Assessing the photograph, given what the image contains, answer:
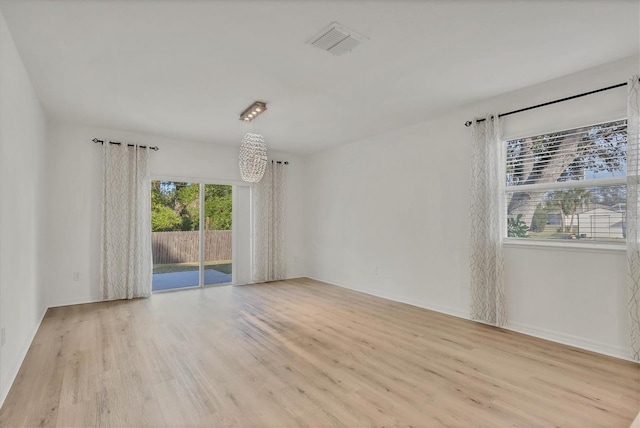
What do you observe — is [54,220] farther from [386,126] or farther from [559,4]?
[559,4]

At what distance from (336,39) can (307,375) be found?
8.50 feet

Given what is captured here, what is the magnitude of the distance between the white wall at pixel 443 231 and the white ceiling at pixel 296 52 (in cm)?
39

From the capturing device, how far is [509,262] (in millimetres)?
3582

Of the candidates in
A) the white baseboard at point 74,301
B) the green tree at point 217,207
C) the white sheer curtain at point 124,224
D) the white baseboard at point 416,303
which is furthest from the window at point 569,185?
the white baseboard at point 74,301

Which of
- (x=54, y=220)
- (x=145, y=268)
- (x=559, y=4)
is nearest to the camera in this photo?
(x=559, y=4)

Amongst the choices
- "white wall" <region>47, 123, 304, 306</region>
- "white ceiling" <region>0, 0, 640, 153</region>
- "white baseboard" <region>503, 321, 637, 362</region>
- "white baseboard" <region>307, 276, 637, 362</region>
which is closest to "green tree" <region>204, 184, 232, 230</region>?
"white wall" <region>47, 123, 304, 306</region>

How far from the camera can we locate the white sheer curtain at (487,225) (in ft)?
11.9

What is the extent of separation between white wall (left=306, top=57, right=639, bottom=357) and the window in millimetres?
148

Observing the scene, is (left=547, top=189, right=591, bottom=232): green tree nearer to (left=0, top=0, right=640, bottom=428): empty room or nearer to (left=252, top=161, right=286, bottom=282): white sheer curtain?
(left=0, top=0, right=640, bottom=428): empty room

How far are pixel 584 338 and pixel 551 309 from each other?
0.34 m

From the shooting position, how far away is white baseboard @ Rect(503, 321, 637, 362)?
2832 mm

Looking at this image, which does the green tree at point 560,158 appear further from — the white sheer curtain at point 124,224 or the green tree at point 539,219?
the white sheer curtain at point 124,224

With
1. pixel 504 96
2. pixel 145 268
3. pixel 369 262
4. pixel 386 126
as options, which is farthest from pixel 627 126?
pixel 145 268

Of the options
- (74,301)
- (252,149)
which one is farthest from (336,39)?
(74,301)
